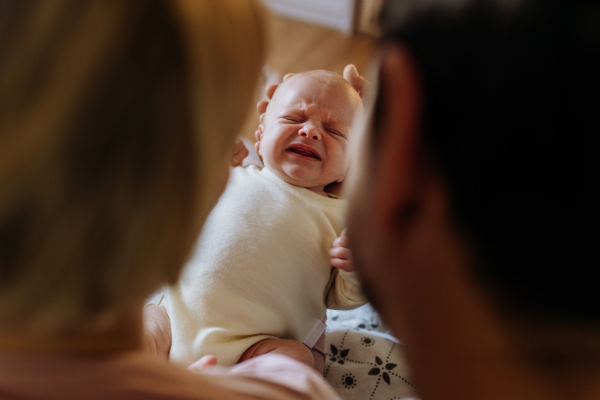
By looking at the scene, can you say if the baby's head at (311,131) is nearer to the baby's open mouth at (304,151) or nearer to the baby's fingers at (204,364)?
the baby's open mouth at (304,151)

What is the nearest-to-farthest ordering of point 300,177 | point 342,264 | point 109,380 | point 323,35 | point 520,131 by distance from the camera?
point 520,131, point 109,380, point 342,264, point 300,177, point 323,35

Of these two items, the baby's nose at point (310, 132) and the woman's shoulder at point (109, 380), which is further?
the baby's nose at point (310, 132)

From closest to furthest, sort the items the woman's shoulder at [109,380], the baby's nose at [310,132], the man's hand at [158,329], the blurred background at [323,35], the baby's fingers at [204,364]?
the woman's shoulder at [109,380] → the baby's fingers at [204,364] → the man's hand at [158,329] → the baby's nose at [310,132] → the blurred background at [323,35]

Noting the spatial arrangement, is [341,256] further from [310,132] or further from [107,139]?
[107,139]

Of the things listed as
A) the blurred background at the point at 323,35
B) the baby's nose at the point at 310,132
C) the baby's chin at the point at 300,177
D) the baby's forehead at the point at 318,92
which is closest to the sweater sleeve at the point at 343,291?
the baby's chin at the point at 300,177

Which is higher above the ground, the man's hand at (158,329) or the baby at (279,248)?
the baby at (279,248)

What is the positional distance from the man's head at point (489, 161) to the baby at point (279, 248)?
1.95ft

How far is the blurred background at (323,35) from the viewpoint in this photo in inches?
85.4

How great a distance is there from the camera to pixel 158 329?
979mm

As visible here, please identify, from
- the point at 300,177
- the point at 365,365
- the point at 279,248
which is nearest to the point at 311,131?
the point at 300,177

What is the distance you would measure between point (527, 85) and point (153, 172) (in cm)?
29

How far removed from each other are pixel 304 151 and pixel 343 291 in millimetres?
350

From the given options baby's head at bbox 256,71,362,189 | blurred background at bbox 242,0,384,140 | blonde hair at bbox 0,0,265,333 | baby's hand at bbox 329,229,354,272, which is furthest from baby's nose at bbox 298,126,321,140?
blurred background at bbox 242,0,384,140

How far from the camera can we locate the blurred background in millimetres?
2170
